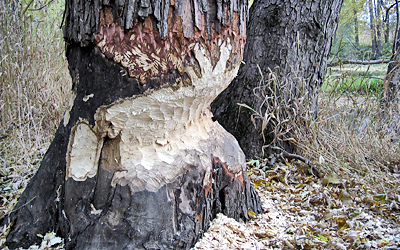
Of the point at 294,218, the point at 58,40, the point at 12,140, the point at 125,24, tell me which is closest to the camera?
the point at 125,24

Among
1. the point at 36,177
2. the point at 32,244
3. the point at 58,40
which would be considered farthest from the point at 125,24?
the point at 58,40

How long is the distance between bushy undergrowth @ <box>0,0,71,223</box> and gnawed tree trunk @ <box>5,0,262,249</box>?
2.79ft

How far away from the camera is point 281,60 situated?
8.06 ft

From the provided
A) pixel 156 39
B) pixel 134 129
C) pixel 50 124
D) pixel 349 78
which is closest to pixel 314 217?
pixel 134 129

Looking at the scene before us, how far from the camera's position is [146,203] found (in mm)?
1244

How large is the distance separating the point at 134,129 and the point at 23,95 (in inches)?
69.1

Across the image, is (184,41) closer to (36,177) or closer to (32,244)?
(36,177)

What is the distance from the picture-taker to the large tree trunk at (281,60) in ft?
7.91

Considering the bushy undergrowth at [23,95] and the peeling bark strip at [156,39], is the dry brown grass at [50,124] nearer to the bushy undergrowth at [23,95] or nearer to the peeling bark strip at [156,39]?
the bushy undergrowth at [23,95]

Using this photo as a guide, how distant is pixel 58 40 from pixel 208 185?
2640mm

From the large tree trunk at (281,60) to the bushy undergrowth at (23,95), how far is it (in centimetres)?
166

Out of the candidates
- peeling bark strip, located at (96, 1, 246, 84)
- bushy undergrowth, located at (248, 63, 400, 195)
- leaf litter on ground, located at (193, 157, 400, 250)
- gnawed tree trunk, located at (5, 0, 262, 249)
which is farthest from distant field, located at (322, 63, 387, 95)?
peeling bark strip, located at (96, 1, 246, 84)

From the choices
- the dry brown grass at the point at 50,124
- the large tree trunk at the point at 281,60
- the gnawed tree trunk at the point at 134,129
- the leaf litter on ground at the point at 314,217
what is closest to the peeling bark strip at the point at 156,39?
the gnawed tree trunk at the point at 134,129

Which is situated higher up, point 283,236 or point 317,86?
point 317,86
